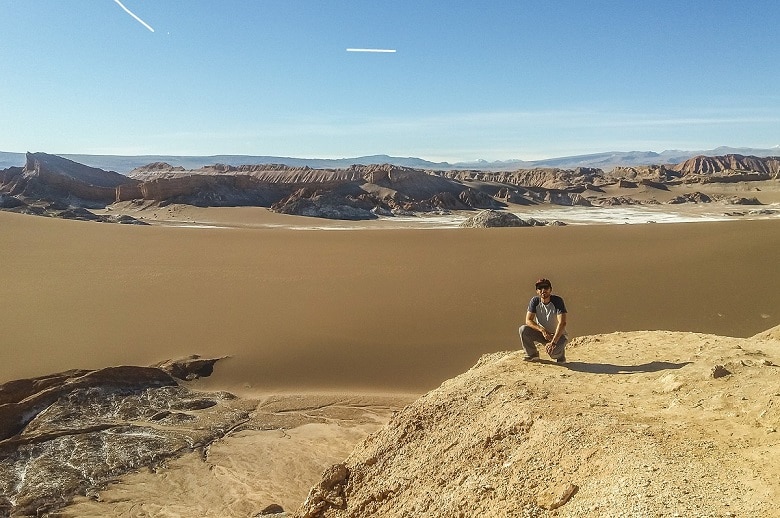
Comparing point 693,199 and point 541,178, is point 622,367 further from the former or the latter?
point 541,178

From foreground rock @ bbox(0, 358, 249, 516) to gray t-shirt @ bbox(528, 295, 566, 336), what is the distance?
402cm

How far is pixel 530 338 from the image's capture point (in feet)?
16.3

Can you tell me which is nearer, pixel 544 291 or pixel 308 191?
pixel 544 291

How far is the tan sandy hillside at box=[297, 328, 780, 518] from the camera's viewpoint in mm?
2555

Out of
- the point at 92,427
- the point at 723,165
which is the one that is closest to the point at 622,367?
the point at 92,427

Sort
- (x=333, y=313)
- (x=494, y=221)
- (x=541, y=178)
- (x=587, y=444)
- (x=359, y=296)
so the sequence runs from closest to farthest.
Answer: (x=587, y=444)
(x=333, y=313)
(x=359, y=296)
(x=494, y=221)
(x=541, y=178)

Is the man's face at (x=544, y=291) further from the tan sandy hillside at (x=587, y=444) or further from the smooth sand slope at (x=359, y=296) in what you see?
the smooth sand slope at (x=359, y=296)

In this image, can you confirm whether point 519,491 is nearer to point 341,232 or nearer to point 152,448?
point 152,448

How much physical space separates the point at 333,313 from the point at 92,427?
552 centimetres

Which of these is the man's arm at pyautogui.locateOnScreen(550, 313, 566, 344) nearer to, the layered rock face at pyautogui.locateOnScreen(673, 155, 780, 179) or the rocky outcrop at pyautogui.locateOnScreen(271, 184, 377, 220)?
the rocky outcrop at pyautogui.locateOnScreen(271, 184, 377, 220)

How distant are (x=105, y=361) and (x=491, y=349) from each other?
6.49 meters

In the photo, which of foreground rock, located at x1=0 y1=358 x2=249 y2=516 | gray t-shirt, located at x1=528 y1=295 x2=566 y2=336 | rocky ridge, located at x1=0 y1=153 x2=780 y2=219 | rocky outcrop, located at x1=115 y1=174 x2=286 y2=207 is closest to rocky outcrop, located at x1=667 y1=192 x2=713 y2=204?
rocky ridge, located at x1=0 y1=153 x2=780 y2=219

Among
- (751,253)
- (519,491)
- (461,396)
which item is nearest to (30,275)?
(461,396)

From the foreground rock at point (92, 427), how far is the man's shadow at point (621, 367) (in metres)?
4.22
